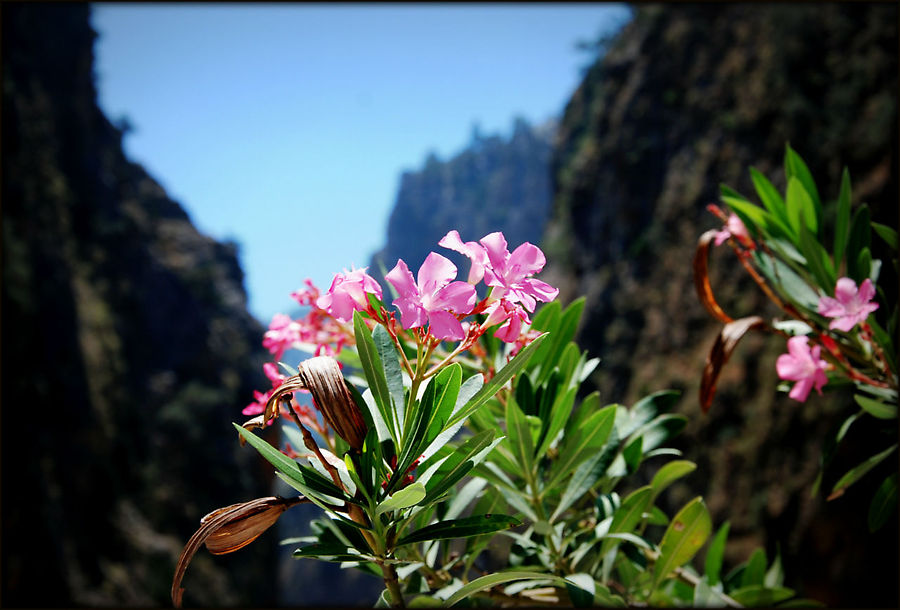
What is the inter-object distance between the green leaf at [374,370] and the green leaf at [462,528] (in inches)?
2.4

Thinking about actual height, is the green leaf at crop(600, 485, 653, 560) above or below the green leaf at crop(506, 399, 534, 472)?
below

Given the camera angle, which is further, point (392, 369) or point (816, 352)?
point (816, 352)

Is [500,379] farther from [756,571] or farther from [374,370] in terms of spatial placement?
[756,571]

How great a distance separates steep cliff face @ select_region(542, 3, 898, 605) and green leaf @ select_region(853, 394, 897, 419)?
325 millimetres

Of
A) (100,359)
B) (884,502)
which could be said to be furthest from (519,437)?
(100,359)

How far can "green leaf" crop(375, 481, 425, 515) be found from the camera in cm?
33

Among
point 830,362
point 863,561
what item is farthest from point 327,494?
point 863,561

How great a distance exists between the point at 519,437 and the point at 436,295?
0.18 metres

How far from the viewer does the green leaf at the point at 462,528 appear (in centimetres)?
38

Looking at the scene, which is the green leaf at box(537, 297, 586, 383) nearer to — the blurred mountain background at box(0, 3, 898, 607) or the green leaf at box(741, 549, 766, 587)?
the blurred mountain background at box(0, 3, 898, 607)

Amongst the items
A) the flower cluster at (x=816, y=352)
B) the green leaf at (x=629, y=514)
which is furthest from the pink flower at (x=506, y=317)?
the flower cluster at (x=816, y=352)

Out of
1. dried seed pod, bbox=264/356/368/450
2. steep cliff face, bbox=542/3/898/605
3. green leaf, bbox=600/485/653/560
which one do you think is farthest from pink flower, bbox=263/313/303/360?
steep cliff face, bbox=542/3/898/605

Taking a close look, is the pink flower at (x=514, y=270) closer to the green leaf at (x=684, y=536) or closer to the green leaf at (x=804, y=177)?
the green leaf at (x=684, y=536)

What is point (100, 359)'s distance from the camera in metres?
9.85
